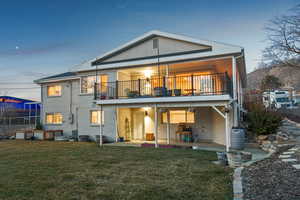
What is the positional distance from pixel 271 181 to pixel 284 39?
25.5 feet

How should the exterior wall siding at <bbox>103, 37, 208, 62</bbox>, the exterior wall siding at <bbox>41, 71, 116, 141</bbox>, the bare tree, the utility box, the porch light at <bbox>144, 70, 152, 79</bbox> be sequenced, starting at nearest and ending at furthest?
the bare tree < the utility box < the exterior wall siding at <bbox>103, 37, 208, 62</bbox> < the porch light at <bbox>144, 70, 152, 79</bbox> < the exterior wall siding at <bbox>41, 71, 116, 141</bbox>

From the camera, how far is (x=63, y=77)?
15.6m

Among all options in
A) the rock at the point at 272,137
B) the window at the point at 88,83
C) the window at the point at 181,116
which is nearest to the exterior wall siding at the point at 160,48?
the window at the point at 88,83

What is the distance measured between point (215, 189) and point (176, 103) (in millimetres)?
6346

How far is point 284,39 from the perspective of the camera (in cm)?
941

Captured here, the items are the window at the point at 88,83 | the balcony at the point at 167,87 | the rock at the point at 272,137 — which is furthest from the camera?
the window at the point at 88,83

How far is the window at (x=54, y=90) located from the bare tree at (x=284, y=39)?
1481 cm

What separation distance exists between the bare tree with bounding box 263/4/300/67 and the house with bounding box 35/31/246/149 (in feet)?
4.70

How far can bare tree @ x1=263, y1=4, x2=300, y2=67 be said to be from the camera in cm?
898

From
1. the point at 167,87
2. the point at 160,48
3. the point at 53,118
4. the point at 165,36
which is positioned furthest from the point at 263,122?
the point at 53,118

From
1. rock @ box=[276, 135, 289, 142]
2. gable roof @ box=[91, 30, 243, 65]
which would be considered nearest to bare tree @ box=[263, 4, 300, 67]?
gable roof @ box=[91, 30, 243, 65]

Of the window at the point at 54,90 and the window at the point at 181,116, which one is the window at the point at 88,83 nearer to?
the window at the point at 54,90

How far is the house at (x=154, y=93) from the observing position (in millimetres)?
10719

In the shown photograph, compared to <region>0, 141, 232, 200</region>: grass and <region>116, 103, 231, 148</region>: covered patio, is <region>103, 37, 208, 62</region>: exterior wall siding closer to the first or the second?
<region>116, 103, 231, 148</region>: covered patio
